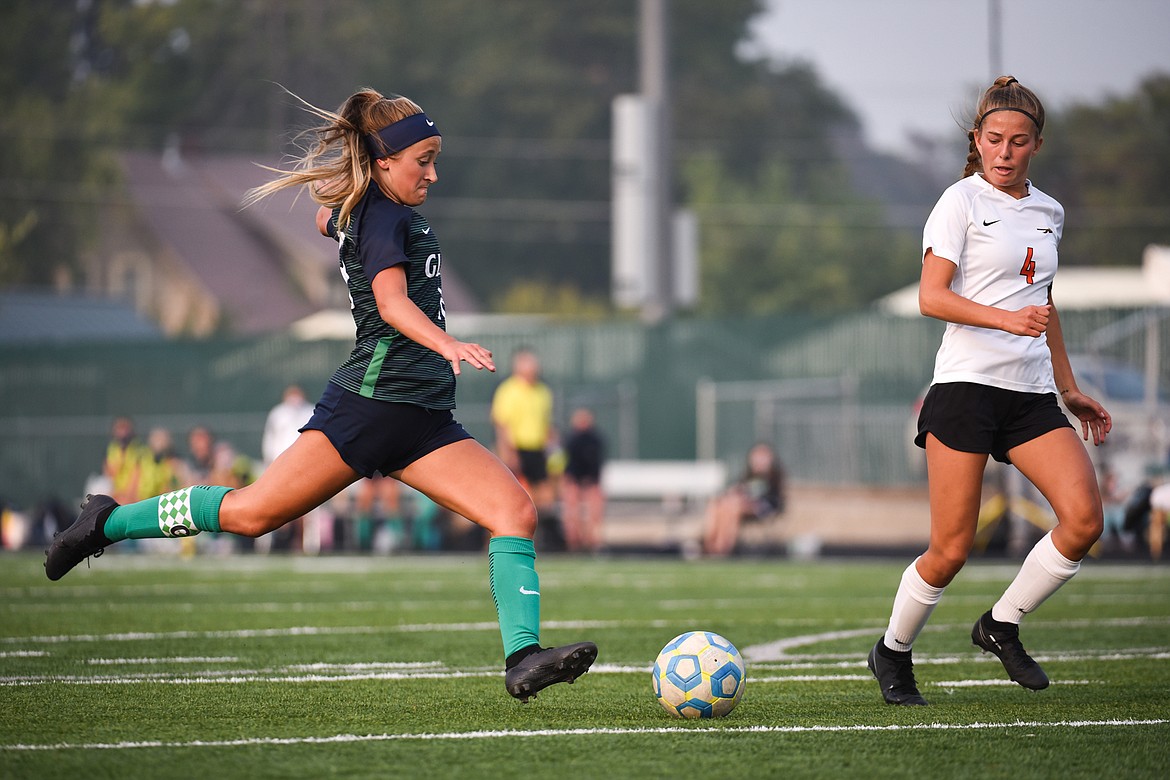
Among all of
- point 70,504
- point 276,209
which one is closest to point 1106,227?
point 276,209

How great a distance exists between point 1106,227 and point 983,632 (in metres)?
52.6

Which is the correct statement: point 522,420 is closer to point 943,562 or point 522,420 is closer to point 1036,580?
point 1036,580

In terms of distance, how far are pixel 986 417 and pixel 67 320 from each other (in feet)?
115

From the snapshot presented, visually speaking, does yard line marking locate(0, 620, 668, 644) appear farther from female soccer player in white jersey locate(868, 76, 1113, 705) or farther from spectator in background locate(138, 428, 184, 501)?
spectator in background locate(138, 428, 184, 501)

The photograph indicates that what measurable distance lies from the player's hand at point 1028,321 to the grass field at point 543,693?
53.9 inches

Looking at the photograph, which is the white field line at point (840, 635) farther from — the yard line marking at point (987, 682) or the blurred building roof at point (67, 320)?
the blurred building roof at point (67, 320)

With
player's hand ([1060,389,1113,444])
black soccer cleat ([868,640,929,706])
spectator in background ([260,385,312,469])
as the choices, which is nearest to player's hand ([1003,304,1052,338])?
player's hand ([1060,389,1113,444])

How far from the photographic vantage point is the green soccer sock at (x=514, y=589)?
5711 millimetres

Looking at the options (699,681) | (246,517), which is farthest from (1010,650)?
(246,517)

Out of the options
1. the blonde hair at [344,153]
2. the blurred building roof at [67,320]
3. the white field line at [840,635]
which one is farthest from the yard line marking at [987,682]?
the blurred building roof at [67,320]

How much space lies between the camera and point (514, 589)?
5.76m

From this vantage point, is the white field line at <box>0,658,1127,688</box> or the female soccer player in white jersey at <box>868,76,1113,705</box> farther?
the white field line at <box>0,658,1127,688</box>

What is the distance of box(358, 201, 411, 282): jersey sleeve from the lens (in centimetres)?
563

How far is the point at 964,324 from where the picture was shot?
595 centimetres
